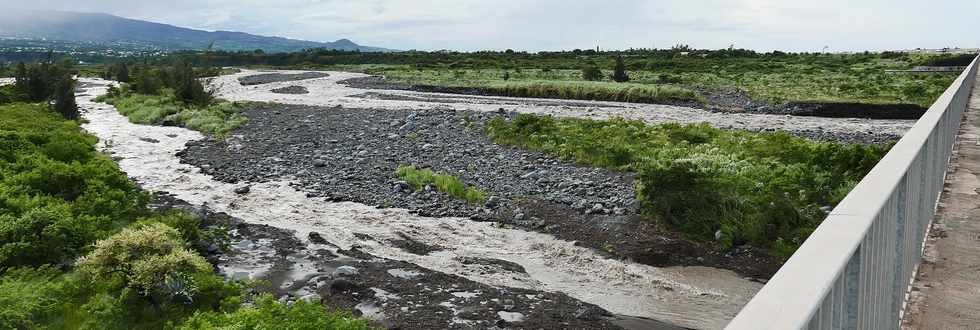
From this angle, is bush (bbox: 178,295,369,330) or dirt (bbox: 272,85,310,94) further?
dirt (bbox: 272,85,310,94)

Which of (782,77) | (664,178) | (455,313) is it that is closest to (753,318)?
(455,313)

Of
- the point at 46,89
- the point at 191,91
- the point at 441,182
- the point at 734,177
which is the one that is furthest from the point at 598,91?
the point at 46,89

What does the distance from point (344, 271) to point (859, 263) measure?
984 centimetres

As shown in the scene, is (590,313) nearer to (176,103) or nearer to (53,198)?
(53,198)

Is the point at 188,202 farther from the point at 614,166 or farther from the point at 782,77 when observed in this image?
the point at 782,77

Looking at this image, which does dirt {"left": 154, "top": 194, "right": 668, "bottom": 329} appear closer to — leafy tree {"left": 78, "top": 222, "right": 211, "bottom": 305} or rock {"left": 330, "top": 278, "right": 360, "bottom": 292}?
rock {"left": 330, "top": 278, "right": 360, "bottom": 292}

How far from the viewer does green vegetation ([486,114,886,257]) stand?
13312 millimetres

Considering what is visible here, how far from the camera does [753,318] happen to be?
1.86 metres

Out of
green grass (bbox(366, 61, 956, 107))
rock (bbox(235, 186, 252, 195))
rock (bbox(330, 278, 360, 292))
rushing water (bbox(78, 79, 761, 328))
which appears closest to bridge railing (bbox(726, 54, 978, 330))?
rushing water (bbox(78, 79, 761, 328))

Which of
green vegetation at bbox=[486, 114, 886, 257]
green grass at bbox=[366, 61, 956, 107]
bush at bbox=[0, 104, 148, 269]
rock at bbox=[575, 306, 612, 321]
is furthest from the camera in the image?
green grass at bbox=[366, 61, 956, 107]

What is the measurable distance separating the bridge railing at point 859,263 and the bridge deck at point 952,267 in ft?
0.46

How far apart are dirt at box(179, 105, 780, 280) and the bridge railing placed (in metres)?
7.85

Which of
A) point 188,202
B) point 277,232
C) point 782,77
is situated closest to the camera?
point 277,232

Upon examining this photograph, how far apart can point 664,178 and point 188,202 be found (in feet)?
34.8
